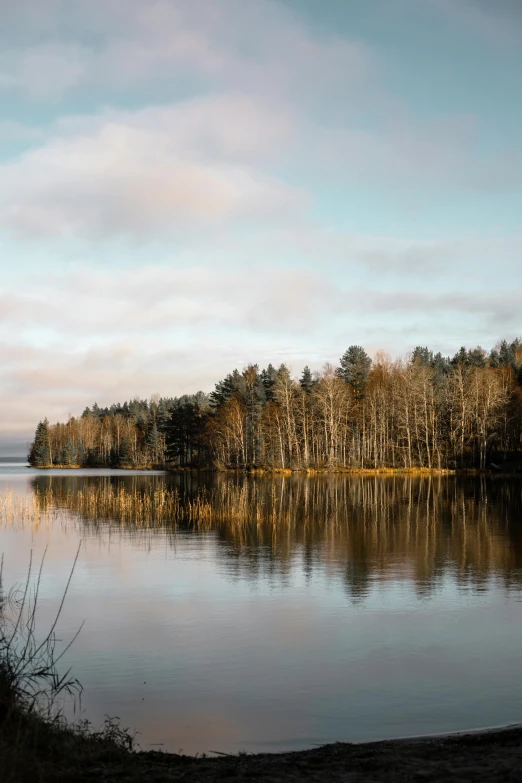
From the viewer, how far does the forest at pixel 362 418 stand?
3489 inches

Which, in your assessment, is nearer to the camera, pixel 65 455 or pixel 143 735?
pixel 143 735

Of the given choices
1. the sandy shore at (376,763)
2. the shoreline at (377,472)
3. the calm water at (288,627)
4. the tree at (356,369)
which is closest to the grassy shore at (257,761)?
the sandy shore at (376,763)

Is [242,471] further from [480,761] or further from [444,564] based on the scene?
[480,761]

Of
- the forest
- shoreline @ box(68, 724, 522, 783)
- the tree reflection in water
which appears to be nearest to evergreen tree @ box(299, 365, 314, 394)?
the forest

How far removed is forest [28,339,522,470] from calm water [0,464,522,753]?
57400mm

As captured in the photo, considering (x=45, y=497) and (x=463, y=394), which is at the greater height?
(x=463, y=394)

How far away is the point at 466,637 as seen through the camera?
45.6 ft

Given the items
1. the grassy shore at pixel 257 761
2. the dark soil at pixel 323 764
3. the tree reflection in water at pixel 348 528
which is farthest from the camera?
the tree reflection in water at pixel 348 528

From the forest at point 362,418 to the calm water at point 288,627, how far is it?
57400mm

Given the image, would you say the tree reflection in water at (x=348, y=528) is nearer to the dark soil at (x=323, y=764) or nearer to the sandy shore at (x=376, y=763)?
the sandy shore at (x=376, y=763)

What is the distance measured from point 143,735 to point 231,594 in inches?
355

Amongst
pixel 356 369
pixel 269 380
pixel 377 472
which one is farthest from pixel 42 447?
pixel 377 472

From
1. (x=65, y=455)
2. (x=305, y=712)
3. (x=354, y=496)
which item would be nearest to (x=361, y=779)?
(x=305, y=712)

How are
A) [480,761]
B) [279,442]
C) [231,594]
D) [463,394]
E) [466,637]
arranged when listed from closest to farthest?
1. [480,761]
2. [466,637]
3. [231,594]
4. [463,394]
5. [279,442]
